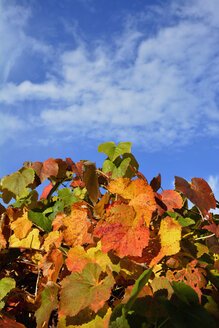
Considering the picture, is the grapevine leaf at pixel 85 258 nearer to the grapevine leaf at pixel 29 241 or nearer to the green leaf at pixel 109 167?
the grapevine leaf at pixel 29 241

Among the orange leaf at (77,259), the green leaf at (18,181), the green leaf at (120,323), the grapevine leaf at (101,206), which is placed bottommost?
the green leaf at (120,323)

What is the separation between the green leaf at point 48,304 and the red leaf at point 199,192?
18.9 inches

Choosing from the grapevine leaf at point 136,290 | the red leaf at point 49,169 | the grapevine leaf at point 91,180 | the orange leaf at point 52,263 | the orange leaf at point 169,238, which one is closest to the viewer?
the grapevine leaf at point 136,290

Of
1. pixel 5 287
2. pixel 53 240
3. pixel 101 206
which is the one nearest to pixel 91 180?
pixel 101 206

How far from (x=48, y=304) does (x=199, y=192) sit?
0.58 metres

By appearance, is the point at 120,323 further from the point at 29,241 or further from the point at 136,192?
the point at 29,241

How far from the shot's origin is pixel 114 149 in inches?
52.1

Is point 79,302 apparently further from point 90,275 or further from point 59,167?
point 59,167

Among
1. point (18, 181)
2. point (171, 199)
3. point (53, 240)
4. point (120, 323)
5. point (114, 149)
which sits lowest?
point (120, 323)

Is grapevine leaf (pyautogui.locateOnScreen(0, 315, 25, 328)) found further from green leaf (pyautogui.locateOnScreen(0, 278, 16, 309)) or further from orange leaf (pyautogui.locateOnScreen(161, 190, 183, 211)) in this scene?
orange leaf (pyautogui.locateOnScreen(161, 190, 183, 211))

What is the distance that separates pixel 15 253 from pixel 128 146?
61 cm

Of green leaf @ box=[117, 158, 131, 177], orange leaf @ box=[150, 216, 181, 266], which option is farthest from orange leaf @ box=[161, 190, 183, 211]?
green leaf @ box=[117, 158, 131, 177]

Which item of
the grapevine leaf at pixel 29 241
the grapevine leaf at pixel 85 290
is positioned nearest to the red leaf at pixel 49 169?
the grapevine leaf at pixel 29 241

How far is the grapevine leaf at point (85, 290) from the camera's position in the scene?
77 centimetres
